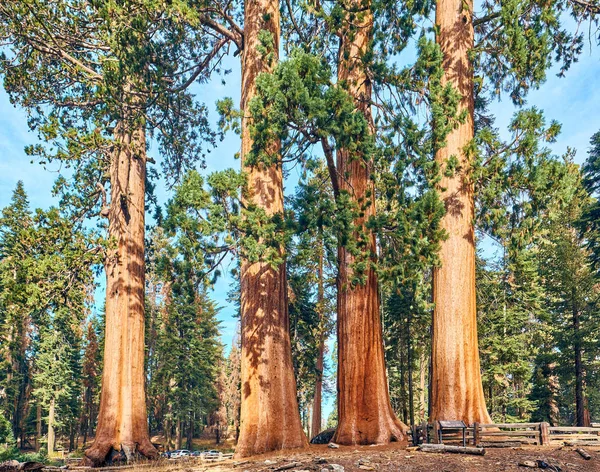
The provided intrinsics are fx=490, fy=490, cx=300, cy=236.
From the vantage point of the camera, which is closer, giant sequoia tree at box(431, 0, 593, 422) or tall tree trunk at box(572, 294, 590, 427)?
giant sequoia tree at box(431, 0, 593, 422)

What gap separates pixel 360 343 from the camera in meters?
11.8

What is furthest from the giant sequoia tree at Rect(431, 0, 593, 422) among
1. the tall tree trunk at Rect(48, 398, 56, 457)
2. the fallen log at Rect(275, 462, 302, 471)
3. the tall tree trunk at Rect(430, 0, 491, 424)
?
the tall tree trunk at Rect(48, 398, 56, 457)

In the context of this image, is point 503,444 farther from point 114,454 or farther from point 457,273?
point 114,454

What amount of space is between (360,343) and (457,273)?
2.82m

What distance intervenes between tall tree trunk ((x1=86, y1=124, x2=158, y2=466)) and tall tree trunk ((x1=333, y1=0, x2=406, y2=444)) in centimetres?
628

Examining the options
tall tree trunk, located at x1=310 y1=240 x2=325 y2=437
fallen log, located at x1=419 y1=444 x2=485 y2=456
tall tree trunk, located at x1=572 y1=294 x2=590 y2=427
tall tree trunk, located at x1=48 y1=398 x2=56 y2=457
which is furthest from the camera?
tall tree trunk, located at x1=48 y1=398 x2=56 y2=457

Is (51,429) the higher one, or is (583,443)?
(583,443)

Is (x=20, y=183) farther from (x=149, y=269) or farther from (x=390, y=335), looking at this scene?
(x=390, y=335)

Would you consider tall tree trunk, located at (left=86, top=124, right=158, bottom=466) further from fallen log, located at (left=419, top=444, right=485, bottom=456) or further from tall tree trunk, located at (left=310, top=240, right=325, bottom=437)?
tall tree trunk, located at (left=310, top=240, right=325, bottom=437)

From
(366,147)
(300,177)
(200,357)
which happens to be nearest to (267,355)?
(300,177)

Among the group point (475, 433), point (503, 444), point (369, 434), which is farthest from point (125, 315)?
point (503, 444)

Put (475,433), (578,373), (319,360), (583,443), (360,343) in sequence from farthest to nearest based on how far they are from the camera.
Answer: (319,360), (578,373), (360,343), (475,433), (583,443)

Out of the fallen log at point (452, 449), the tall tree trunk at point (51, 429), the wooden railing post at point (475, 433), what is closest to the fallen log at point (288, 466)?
the fallen log at point (452, 449)

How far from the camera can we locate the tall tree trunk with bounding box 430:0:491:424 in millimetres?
10820
